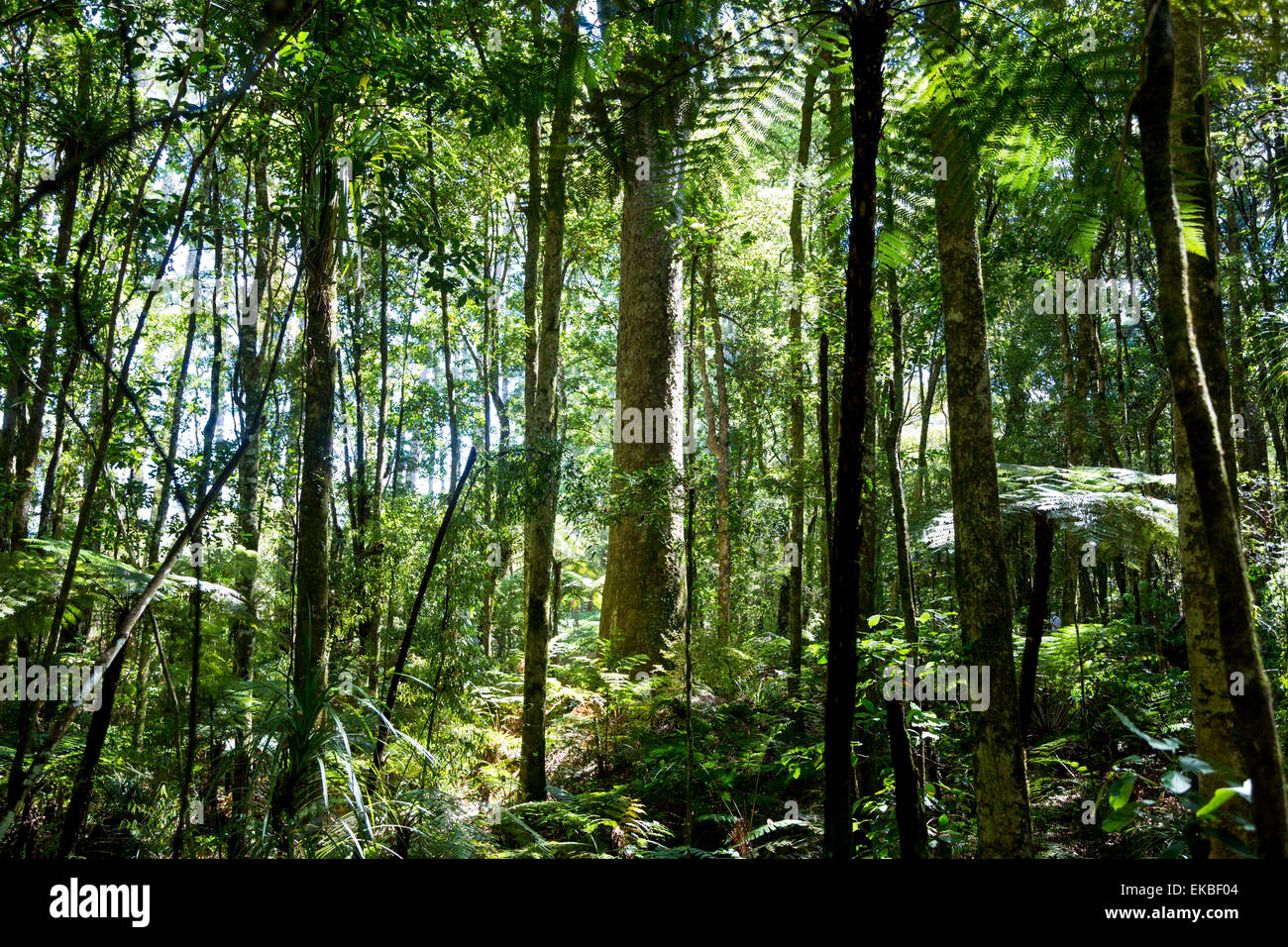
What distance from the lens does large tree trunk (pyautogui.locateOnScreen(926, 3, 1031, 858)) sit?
306 centimetres

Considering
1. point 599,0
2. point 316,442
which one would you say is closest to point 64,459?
point 316,442

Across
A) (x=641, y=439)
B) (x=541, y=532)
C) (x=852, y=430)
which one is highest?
(x=641, y=439)

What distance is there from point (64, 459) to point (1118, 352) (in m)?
20.0

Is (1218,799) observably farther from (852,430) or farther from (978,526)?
(978,526)

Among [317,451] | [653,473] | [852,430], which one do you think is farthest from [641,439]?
[852,430]

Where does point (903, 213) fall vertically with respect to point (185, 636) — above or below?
above

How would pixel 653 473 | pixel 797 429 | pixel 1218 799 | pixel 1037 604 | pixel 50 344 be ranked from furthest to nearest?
pixel 797 429, pixel 50 344, pixel 653 473, pixel 1037 604, pixel 1218 799

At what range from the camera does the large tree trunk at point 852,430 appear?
1.81 m

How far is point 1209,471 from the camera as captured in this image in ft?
4.40

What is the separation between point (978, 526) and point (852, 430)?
1.87 metres

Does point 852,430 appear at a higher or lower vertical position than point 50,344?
lower

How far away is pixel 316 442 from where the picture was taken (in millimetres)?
4836

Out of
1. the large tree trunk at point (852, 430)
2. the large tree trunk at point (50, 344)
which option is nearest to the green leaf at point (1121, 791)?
the large tree trunk at point (852, 430)
